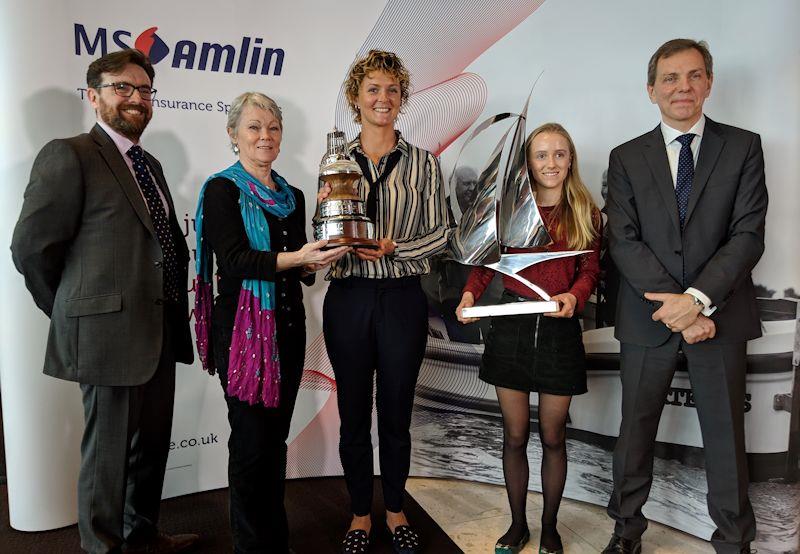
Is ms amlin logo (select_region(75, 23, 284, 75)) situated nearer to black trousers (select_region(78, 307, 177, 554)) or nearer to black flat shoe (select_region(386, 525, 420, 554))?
black trousers (select_region(78, 307, 177, 554))

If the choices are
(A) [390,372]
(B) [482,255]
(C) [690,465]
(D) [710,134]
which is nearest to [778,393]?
(C) [690,465]

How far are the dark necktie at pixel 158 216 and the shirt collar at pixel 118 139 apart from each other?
0.10 ft

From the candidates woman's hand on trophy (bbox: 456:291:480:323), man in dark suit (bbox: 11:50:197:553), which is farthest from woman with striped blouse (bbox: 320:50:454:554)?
man in dark suit (bbox: 11:50:197:553)

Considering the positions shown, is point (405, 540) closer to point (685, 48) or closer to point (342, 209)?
point (342, 209)

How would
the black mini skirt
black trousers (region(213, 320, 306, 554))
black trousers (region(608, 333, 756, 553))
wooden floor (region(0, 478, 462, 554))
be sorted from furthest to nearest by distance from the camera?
wooden floor (region(0, 478, 462, 554)), the black mini skirt, black trousers (region(608, 333, 756, 553)), black trousers (region(213, 320, 306, 554))

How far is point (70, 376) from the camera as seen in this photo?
2.34 meters

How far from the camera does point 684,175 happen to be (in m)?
2.52

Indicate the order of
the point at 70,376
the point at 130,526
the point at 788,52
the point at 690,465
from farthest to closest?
the point at 690,465
the point at 130,526
the point at 788,52
the point at 70,376

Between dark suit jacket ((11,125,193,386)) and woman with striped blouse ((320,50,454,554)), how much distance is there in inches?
32.5

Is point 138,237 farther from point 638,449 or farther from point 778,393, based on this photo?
point 778,393

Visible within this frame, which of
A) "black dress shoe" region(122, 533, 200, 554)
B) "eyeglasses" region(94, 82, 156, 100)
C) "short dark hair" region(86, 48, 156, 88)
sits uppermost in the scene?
"short dark hair" region(86, 48, 156, 88)

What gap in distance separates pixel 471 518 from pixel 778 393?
5.60 ft

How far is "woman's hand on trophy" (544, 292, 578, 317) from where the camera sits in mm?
2512

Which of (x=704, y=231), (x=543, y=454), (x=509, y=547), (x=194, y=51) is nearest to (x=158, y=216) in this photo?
(x=194, y=51)
